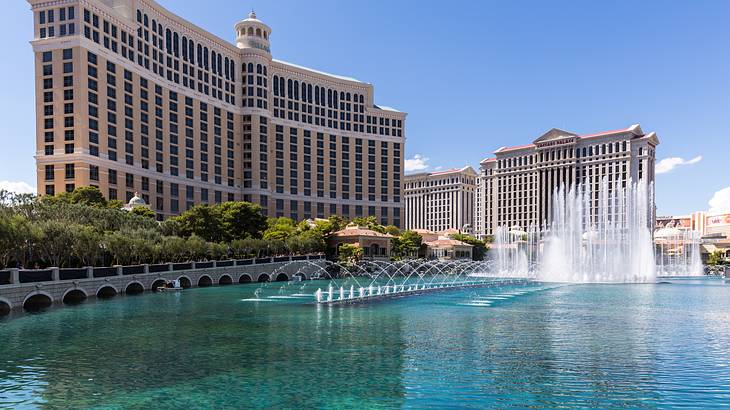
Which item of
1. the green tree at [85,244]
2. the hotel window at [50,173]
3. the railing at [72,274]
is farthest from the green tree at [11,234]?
the hotel window at [50,173]

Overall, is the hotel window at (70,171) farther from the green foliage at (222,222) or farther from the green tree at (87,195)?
the green foliage at (222,222)

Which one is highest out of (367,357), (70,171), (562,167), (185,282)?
(562,167)

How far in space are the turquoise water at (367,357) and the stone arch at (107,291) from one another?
10142mm

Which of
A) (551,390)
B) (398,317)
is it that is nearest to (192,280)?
(398,317)

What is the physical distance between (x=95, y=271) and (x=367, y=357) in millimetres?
38257

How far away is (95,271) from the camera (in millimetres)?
53438

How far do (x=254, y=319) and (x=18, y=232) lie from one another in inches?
817

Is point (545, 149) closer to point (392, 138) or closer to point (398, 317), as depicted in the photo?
point (392, 138)

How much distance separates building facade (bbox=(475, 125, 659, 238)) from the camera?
166375 millimetres

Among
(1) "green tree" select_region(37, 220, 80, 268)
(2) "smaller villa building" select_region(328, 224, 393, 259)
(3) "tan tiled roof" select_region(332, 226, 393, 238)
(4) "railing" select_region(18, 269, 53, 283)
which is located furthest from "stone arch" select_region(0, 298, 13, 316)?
(3) "tan tiled roof" select_region(332, 226, 393, 238)

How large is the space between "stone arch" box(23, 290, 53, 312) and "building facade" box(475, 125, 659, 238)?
143m

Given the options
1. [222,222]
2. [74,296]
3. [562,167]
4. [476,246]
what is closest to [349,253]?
[222,222]

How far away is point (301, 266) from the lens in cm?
9169

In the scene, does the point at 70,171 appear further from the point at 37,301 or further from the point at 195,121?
the point at 37,301
